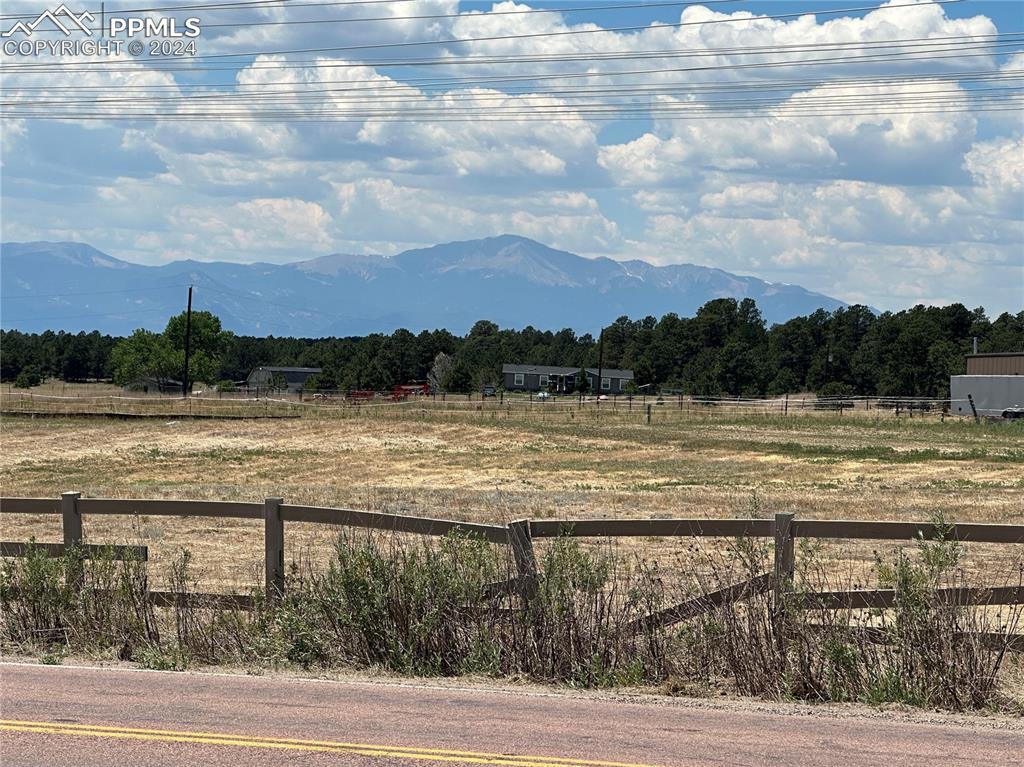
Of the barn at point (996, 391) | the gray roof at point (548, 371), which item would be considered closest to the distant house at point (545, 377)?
the gray roof at point (548, 371)

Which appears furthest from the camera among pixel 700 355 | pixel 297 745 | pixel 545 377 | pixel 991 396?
pixel 545 377

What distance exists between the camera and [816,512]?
78.8 ft

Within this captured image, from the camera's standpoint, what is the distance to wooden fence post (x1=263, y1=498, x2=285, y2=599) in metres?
11.4

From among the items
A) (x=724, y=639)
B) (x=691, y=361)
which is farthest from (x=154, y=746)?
(x=691, y=361)

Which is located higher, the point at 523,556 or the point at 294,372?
the point at 294,372

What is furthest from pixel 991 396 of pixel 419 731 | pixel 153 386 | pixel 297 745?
pixel 153 386

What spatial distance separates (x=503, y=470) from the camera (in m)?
36.6

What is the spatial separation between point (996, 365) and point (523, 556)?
8084 centimetres

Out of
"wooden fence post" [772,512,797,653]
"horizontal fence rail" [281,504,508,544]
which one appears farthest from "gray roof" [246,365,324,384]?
"wooden fence post" [772,512,797,653]

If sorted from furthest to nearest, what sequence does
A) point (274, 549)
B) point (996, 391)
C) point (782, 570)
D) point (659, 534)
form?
point (996, 391) < point (274, 549) < point (659, 534) < point (782, 570)

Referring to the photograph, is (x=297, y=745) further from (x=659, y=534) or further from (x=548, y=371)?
(x=548, y=371)

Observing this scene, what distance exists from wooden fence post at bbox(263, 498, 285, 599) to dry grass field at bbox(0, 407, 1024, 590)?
5.87 ft

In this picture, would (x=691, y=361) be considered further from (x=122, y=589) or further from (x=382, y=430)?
(x=122, y=589)

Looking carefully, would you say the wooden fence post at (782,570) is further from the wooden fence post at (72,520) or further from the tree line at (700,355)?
the tree line at (700,355)
